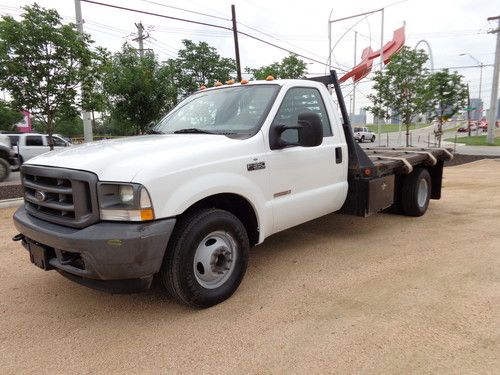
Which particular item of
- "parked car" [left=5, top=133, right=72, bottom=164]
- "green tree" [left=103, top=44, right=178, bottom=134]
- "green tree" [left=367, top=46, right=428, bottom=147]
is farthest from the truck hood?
"green tree" [left=367, top=46, right=428, bottom=147]

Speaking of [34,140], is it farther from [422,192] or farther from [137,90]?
[422,192]

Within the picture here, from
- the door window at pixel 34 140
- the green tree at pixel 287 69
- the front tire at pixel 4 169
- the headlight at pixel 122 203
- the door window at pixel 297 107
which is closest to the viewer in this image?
the headlight at pixel 122 203

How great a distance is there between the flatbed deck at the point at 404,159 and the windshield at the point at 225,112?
5.80 feet

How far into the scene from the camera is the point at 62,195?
2.90m

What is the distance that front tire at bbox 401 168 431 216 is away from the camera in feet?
19.7

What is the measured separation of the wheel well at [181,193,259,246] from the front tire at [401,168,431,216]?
3399 mm

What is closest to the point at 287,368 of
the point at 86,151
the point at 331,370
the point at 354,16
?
the point at 331,370

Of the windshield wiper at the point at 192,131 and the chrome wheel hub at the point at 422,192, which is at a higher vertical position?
the windshield wiper at the point at 192,131

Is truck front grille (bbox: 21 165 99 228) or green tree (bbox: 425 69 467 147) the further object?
green tree (bbox: 425 69 467 147)

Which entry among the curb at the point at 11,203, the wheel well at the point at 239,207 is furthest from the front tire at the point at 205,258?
the curb at the point at 11,203

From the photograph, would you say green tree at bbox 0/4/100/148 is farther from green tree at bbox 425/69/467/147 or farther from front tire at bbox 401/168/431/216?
green tree at bbox 425/69/467/147

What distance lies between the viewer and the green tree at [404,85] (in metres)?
16.2

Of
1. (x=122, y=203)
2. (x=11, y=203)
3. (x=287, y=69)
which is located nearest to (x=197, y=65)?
(x=287, y=69)

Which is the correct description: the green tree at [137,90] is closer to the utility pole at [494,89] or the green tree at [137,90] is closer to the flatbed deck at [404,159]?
the flatbed deck at [404,159]
